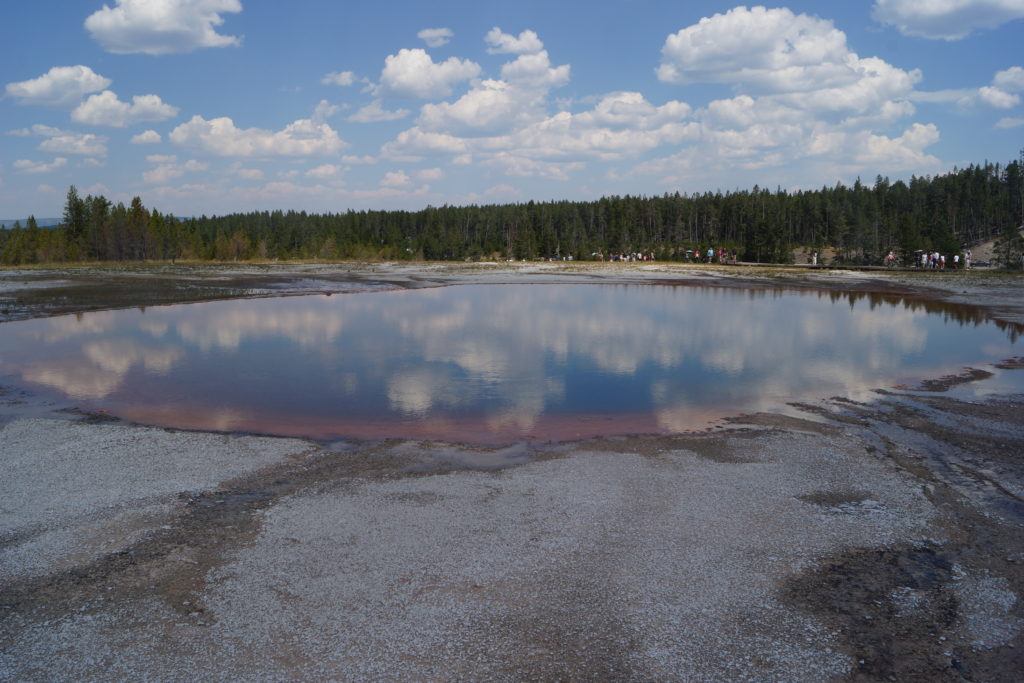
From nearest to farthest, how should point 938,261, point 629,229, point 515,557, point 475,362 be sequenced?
point 515,557 → point 475,362 → point 938,261 → point 629,229

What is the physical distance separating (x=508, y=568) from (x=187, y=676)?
10.9ft

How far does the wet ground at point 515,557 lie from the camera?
20.5ft

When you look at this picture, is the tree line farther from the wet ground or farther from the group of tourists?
the wet ground

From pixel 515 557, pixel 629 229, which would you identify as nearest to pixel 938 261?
pixel 629 229

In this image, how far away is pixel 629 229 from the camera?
13688cm

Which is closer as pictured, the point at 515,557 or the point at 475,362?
the point at 515,557

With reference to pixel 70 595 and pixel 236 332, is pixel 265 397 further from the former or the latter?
pixel 236 332

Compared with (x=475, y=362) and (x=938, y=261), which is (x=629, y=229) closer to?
(x=938, y=261)

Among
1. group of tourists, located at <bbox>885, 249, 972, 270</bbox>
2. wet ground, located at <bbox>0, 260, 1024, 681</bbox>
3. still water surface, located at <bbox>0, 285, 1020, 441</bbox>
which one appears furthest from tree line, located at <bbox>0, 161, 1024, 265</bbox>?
wet ground, located at <bbox>0, 260, 1024, 681</bbox>

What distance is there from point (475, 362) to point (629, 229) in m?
120

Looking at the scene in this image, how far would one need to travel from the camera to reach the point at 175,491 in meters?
10.2

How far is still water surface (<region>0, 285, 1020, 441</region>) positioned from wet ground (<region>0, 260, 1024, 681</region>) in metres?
2.08

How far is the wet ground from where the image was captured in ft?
20.5

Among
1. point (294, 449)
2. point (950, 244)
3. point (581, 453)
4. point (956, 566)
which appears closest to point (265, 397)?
point (294, 449)
